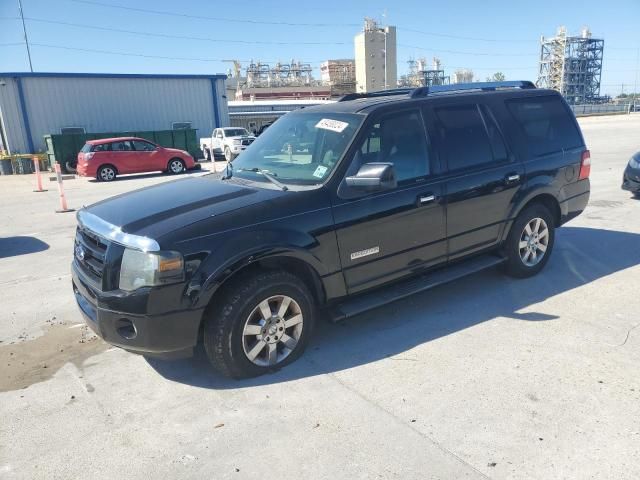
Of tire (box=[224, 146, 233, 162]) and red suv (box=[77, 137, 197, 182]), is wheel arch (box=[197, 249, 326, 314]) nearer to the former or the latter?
red suv (box=[77, 137, 197, 182])

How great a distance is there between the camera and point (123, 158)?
1853 cm

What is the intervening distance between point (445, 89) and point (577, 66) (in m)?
125

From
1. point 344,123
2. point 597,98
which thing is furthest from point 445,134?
point 597,98

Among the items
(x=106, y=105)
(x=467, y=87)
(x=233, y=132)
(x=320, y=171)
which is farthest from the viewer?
(x=106, y=105)

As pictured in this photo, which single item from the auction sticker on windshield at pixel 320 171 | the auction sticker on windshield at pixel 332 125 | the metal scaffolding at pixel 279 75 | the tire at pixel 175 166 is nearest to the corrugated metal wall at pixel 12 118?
the tire at pixel 175 166

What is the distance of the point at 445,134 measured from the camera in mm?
4410

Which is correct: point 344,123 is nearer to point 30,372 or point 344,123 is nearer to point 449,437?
point 449,437

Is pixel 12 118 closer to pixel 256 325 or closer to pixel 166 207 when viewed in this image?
pixel 166 207

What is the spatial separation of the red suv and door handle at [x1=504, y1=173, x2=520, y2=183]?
16654mm

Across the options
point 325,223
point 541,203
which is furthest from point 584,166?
point 325,223

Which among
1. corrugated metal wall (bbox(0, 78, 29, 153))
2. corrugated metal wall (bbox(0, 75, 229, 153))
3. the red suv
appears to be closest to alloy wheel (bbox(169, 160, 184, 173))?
the red suv

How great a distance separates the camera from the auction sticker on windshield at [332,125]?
4.05m

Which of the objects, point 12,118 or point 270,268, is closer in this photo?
point 270,268

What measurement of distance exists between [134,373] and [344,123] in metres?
2.59
